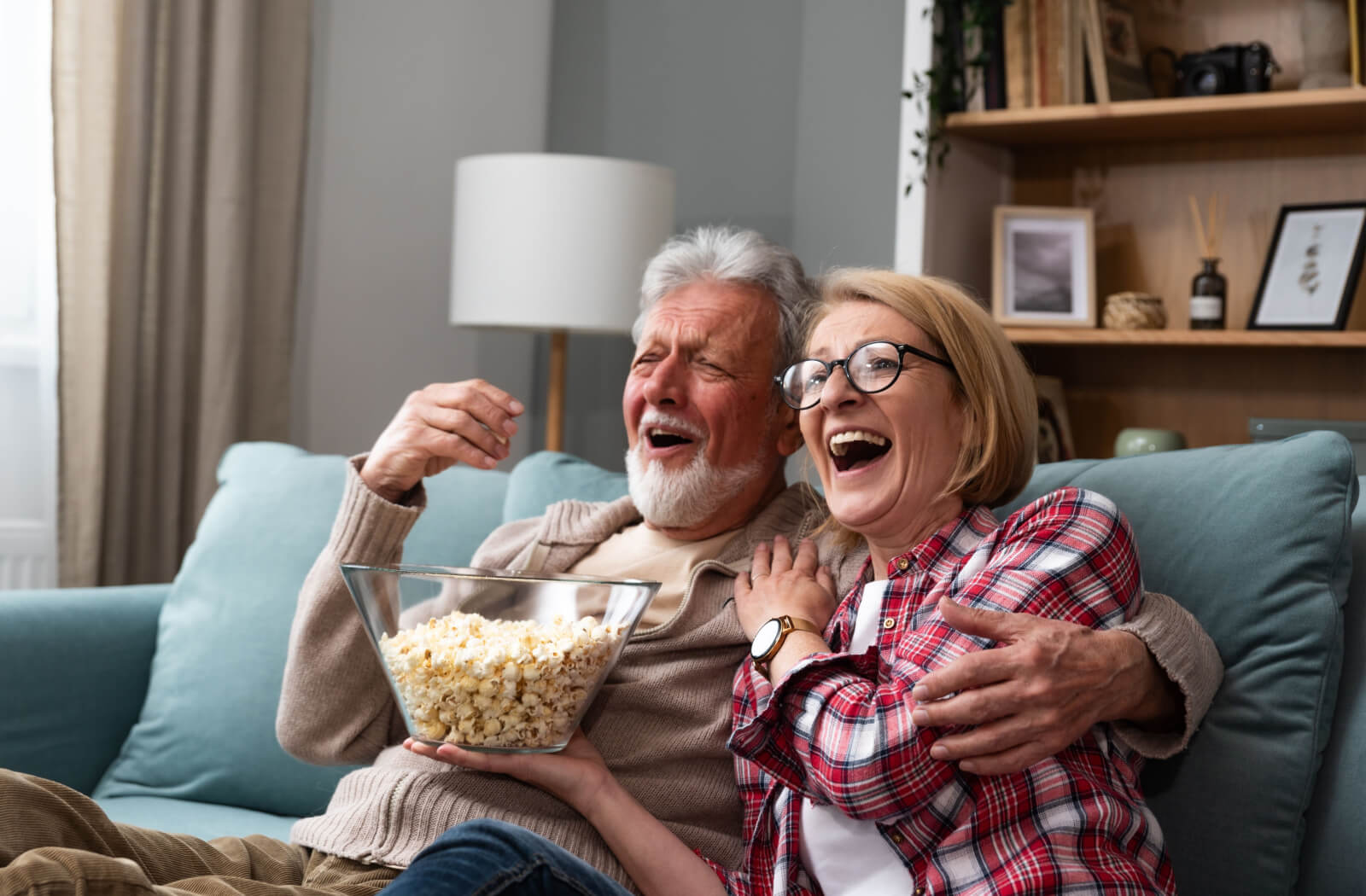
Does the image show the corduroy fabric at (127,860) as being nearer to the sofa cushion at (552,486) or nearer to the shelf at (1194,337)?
the sofa cushion at (552,486)

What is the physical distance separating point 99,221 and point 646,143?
145 cm

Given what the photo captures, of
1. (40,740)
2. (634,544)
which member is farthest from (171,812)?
(634,544)

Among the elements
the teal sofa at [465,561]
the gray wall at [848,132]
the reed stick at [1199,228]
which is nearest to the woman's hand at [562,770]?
the teal sofa at [465,561]

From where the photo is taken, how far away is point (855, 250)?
305cm

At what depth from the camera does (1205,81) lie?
8.05 ft

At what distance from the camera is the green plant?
2.49m

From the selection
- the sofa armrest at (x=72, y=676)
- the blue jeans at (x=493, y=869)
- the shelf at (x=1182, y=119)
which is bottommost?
the sofa armrest at (x=72, y=676)

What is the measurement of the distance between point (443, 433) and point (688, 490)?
0.95 ft

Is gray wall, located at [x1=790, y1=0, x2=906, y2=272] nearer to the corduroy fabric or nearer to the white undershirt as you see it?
the white undershirt

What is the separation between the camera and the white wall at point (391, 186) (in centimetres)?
311

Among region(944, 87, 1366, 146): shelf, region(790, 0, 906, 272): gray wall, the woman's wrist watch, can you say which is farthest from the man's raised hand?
region(790, 0, 906, 272): gray wall

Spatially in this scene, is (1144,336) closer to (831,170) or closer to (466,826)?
(831,170)

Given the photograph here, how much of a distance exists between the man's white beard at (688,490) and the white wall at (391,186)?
182 cm

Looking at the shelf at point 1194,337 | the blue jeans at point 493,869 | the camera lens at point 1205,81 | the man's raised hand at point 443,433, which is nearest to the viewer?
the blue jeans at point 493,869
